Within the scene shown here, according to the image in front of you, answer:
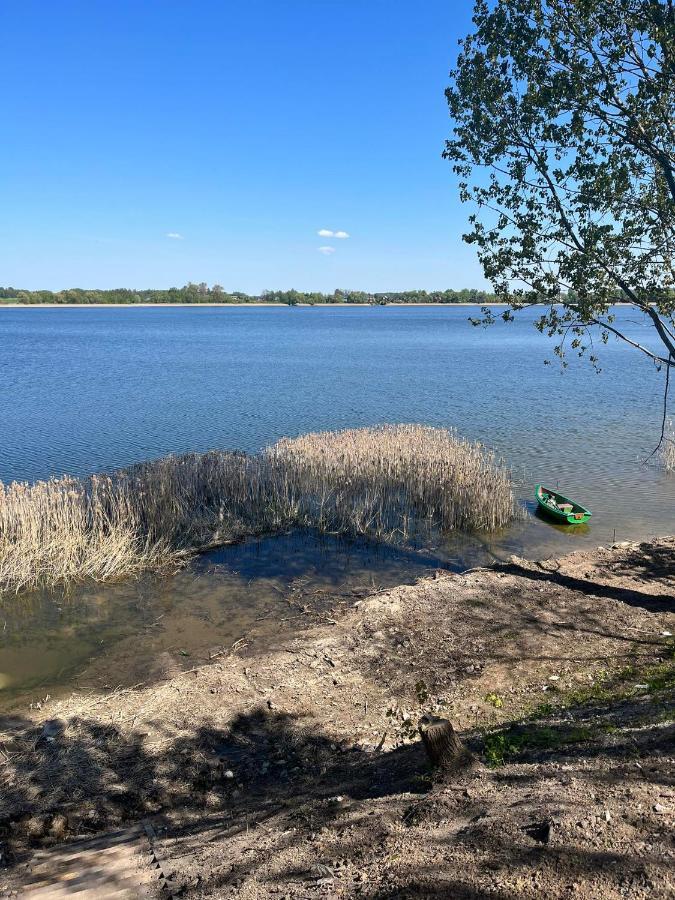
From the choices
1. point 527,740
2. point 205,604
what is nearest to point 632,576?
point 527,740

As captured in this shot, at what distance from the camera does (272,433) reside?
27.0m

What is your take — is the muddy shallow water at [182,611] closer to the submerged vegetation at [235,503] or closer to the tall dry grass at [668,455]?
the submerged vegetation at [235,503]

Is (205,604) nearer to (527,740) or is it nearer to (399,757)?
(399,757)

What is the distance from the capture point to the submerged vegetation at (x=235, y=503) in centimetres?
1364

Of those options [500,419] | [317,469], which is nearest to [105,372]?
[500,419]

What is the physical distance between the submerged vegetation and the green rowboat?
40.6 inches

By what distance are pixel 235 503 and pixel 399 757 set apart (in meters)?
10.6

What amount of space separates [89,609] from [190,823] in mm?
7139

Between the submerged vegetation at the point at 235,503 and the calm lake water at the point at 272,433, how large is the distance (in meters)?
0.77

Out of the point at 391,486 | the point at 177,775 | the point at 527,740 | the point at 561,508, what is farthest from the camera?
the point at 391,486

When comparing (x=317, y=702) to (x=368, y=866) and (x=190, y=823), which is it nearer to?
(x=190, y=823)

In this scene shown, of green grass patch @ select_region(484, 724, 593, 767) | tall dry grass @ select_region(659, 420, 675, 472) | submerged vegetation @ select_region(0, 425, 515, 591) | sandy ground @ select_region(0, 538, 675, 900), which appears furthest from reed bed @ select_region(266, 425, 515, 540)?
green grass patch @ select_region(484, 724, 593, 767)

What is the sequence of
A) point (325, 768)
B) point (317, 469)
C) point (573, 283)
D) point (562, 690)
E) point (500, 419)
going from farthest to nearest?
point (500, 419) < point (317, 469) < point (573, 283) < point (562, 690) < point (325, 768)

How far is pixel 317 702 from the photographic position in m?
8.32
